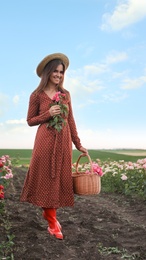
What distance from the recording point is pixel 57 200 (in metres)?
4.39

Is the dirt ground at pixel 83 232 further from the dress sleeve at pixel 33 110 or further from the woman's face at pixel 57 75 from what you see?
the woman's face at pixel 57 75

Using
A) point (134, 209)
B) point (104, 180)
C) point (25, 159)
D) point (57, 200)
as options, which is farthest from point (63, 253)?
point (25, 159)

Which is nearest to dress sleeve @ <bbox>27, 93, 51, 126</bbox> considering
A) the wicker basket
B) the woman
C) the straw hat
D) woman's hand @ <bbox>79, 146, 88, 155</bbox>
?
the woman

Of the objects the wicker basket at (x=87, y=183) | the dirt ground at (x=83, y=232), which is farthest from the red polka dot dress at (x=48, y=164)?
the dirt ground at (x=83, y=232)

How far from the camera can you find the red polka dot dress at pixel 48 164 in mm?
4352

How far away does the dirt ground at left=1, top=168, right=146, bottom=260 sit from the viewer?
165 inches

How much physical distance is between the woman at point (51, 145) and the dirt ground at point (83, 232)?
0.27 meters

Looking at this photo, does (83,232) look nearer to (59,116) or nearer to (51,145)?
(51,145)

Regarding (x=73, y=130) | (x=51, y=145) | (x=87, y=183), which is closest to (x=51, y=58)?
(x=73, y=130)

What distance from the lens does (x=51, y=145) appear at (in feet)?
14.3

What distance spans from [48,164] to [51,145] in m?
0.20

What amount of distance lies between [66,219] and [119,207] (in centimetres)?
175

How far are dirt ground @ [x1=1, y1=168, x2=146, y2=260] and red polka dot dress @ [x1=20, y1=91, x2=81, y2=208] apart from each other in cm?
43

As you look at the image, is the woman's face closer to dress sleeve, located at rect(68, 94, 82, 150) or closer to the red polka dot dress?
the red polka dot dress
